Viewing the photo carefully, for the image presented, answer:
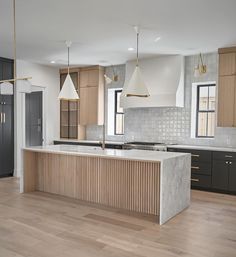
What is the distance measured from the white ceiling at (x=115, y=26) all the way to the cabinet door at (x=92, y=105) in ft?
4.49

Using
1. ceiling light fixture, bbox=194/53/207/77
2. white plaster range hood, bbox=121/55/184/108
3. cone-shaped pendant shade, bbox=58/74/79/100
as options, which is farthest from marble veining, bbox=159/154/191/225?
cone-shaped pendant shade, bbox=58/74/79/100

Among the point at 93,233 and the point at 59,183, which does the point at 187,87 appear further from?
the point at 93,233

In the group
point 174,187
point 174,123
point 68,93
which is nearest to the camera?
point 174,187

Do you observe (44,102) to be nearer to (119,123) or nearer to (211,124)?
(119,123)

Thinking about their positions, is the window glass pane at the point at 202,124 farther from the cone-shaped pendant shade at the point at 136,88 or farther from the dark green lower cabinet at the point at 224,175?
the cone-shaped pendant shade at the point at 136,88

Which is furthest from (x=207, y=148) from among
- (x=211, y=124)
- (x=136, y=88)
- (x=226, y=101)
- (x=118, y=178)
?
(x=136, y=88)

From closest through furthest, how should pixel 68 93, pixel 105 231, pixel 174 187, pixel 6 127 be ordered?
pixel 105 231
pixel 174 187
pixel 68 93
pixel 6 127

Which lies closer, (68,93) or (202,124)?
(68,93)

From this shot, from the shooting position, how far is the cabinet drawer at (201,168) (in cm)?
537

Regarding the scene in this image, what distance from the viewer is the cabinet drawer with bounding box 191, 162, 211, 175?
5367 millimetres

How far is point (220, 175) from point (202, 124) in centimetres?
135

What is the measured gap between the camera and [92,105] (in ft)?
24.0

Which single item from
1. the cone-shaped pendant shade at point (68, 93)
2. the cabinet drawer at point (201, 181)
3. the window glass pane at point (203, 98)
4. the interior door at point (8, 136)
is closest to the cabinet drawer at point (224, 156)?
the cabinet drawer at point (201, 181)

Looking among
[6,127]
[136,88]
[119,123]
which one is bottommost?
[6,127]
